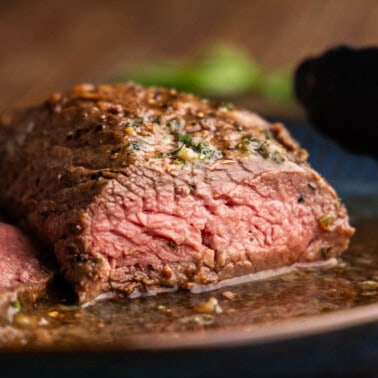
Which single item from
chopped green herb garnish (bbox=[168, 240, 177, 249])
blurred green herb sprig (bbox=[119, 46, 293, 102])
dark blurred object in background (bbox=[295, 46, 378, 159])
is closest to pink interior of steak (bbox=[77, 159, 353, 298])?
chopped green herb garnish (bbox=[168, 240, 177, 249])

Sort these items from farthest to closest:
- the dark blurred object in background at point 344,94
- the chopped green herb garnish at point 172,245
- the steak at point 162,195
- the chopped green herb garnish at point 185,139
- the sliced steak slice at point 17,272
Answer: the dark blurred object in background at point 344,94
the chopped green herb garnish at point 185,139
the chopped green herb garnish at point 172,245
the steak at point 162,195
the sliced steak slice at point 17,272

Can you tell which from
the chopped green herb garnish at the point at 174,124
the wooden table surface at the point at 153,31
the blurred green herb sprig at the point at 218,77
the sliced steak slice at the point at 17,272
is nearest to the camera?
the sliced steak slice at the point at 17,272

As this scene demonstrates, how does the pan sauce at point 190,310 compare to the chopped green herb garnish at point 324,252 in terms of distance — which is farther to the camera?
the chopped green herb garnish at point 324,252

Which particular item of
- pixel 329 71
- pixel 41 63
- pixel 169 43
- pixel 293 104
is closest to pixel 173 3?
pixel 169 43

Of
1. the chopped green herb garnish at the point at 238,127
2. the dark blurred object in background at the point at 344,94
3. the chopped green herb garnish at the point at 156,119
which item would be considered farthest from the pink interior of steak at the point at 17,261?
the dark blurred object in background at the point at 344,94

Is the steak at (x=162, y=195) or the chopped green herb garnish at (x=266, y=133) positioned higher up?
the chopped green herb garnish at (x=266, y=133)

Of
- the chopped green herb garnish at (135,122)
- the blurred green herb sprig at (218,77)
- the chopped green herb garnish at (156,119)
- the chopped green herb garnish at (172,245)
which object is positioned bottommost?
the chopped green herb garnish at (172,245)

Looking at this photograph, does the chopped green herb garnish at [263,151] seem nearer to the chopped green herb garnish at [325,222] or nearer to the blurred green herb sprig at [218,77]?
the chopped green herb garnish at [325,222]

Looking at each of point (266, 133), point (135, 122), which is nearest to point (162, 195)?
point (135, 122)
